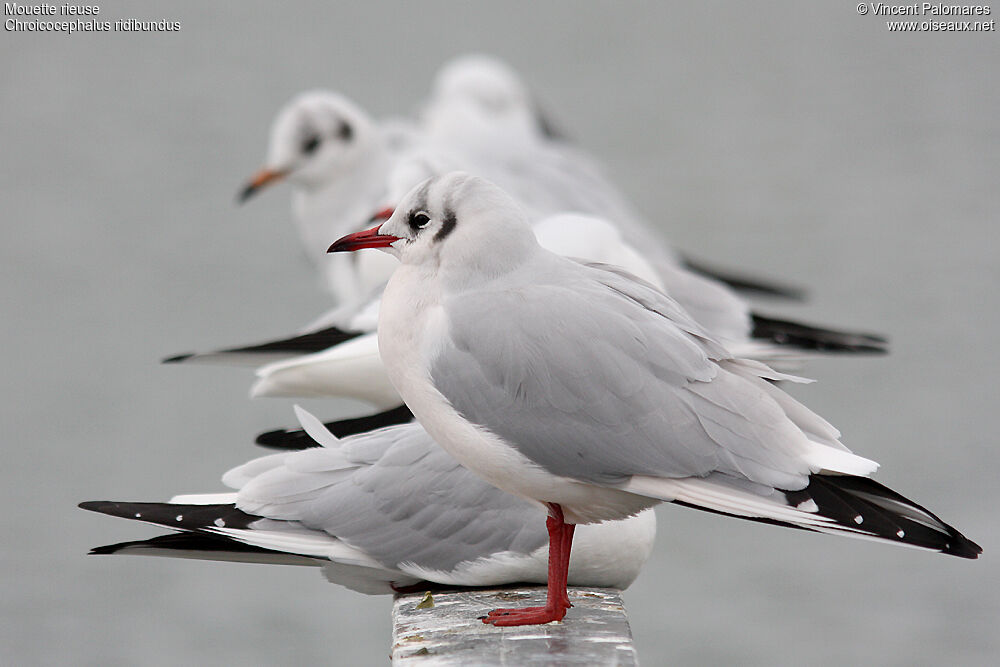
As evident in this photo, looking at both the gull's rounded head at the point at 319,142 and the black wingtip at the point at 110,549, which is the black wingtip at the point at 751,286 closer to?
the gull's rounded head at the point at 319,142

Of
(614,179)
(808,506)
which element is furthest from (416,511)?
(614,179)

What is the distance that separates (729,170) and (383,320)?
11.4m

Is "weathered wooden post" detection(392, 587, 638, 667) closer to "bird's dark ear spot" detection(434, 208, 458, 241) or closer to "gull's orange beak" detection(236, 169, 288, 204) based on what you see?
"bird's dark ear spot" detection(434, 208, 458, 241)

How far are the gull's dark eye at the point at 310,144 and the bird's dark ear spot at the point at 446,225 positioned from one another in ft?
14.5

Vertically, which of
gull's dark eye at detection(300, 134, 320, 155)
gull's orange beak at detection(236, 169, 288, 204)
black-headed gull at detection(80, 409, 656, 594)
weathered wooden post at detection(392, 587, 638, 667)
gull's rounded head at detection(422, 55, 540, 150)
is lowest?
weathered wooden post at detection(392, 587, 638, 667)

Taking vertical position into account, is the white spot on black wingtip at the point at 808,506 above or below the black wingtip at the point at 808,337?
below

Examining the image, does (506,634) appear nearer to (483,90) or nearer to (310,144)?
(310,144)

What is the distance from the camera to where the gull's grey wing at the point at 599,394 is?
263 centimetres

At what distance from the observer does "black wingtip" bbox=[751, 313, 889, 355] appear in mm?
5109

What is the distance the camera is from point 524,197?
6.38 metres

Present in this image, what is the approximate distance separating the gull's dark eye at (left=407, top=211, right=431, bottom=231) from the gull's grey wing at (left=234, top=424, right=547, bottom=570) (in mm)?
608

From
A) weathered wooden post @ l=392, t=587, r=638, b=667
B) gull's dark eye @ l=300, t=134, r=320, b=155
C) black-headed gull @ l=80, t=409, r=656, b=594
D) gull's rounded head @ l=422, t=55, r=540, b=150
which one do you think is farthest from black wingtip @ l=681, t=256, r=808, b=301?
weathered wooden post @ l=392, t=587, r=638, b=667

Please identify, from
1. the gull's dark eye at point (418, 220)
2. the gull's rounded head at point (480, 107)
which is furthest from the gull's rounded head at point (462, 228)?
the gull's rounded head at point (480, 107)

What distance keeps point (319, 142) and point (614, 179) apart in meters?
6.45
